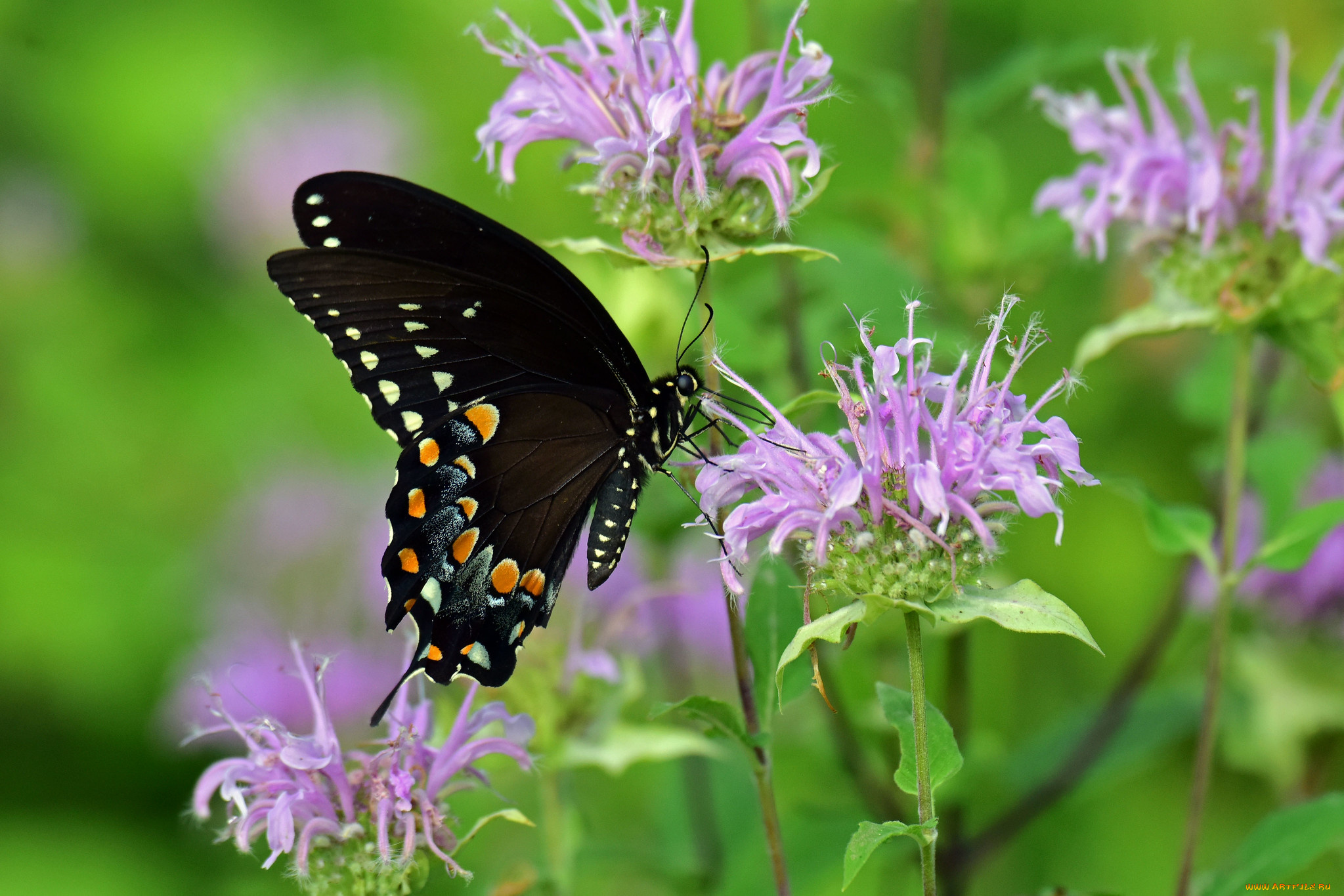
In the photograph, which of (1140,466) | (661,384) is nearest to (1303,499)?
(1140,466)

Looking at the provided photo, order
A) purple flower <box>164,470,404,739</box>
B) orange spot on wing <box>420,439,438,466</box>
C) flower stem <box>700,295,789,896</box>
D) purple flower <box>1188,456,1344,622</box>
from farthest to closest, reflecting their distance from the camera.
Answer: purple flower <box>164,470,404,739</box>
purple flower <box>1188,456,1344,622</box>
orange spot on wing <box>420,439,438,466</box>
flower stem <box>700,295,789,896</box>

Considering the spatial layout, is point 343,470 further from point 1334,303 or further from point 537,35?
point 1334,303

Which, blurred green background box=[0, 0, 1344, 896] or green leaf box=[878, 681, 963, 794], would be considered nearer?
green leaf box=[878, 681, 963, 794]

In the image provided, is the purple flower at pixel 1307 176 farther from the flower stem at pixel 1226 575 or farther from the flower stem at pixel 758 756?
the flower stem at pixel 758 756

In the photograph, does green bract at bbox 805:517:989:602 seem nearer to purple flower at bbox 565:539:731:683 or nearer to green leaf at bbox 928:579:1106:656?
green leaf at bbox 928:579:1106:656

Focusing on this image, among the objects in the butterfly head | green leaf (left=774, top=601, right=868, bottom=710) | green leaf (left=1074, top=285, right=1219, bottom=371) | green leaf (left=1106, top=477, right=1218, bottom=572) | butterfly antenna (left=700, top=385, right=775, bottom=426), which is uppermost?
green leaf (left=1074, top=285, right=1219, bottom=371)

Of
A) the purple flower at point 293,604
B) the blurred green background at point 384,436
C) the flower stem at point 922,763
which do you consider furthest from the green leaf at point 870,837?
the purple flower at point 293,604

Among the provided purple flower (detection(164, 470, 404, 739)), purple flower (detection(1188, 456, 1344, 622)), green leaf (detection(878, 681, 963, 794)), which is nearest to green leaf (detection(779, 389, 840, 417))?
green leaf (detection(878, 681, 963, 794))
